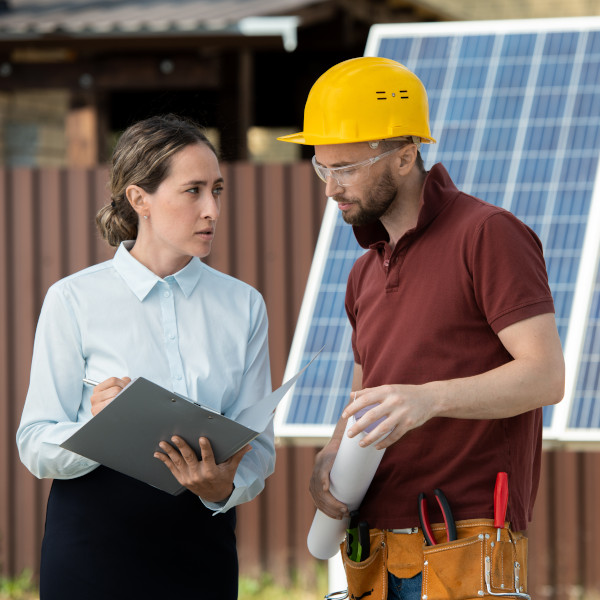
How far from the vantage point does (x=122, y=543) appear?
116 inches

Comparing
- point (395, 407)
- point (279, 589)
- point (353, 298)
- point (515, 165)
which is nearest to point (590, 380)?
point (515, 165)

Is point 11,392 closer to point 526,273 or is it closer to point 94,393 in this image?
point 94,393

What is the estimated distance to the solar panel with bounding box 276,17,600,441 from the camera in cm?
443

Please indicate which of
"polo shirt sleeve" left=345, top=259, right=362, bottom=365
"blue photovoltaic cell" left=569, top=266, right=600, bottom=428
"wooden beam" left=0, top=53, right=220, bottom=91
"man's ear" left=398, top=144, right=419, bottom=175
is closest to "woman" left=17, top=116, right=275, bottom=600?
"polo shirt sleeve" left=345, top=259, right=362, bottom=365

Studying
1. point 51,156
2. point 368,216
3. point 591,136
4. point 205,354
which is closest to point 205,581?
point 205,354

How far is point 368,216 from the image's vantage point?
3.06 meters

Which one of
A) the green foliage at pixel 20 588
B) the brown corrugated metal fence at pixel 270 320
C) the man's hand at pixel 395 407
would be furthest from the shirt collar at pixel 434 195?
the green foliage at pixel 20 588

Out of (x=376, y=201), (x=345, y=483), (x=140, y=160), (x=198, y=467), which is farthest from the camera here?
(x=140, y=160)

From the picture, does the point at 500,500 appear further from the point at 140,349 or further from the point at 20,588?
the point at 20,588

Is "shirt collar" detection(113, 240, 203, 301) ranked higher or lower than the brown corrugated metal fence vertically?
higher

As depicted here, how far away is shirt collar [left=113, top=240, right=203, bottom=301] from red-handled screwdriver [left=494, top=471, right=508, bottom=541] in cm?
105

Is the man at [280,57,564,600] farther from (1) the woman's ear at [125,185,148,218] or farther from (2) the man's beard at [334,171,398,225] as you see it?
(1) the woman's ear at [125,185,148,218]

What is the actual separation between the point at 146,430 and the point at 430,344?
791mm

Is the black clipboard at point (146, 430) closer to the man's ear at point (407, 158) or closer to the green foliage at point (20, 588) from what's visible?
the man's ear at point (407, 158)
